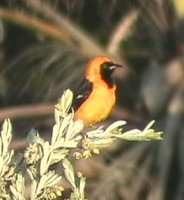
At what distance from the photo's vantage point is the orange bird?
649 centimetres

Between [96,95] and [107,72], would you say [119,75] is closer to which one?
[107,72]

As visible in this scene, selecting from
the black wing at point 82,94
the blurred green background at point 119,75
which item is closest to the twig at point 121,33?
the blurred green background at point 119,75

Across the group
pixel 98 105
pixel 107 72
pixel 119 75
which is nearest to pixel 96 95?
pixel 98 105

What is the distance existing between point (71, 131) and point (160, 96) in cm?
872

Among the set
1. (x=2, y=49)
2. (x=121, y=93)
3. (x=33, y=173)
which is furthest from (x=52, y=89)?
(x=33, y=173)

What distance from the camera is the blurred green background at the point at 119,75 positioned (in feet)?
36.3

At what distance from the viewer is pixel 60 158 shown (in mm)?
2797

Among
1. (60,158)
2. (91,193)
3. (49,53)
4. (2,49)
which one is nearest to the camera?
(60,158)

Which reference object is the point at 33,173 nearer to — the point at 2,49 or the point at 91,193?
the point at 91,193

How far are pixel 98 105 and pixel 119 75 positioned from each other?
207 inches

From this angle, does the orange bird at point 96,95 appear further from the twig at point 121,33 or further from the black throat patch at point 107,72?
the twig at point 121,33

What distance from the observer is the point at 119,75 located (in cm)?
1180

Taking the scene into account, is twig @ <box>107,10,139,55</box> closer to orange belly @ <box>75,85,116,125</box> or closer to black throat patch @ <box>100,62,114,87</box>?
black throat patch @ <box>100,62,114,87</box>

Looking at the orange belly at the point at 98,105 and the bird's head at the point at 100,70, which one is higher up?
the bird's head at the point at 100,70
